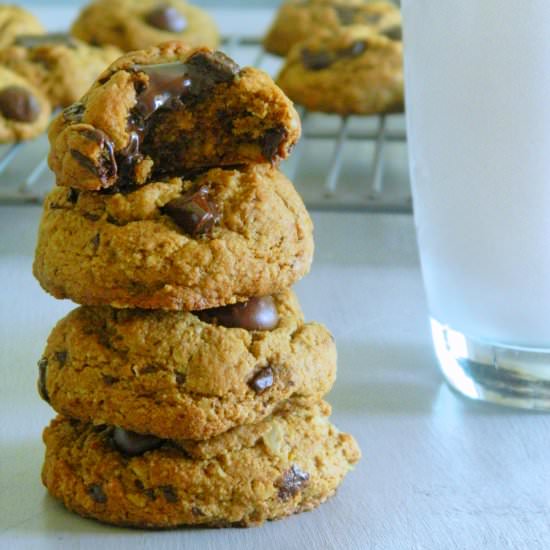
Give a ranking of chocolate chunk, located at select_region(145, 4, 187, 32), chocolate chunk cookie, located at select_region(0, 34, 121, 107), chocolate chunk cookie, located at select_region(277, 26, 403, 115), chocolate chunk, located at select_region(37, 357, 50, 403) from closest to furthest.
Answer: chocolate chunk, located at select_region(37, 357, 50, 403) < chocolate chunk cookie, located at select_region(277, 26, 403, 115) < chocolate chunk cookie, located at select_region(0, 34, 121, 107) < chocolate chunk, located at select_region(145, 4, 187, 32)

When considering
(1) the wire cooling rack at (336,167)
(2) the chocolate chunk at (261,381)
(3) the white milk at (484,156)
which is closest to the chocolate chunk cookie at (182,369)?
(2) the chocolate chunk at (261,381)

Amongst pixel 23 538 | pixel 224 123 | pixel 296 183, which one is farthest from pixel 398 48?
pixel 23 538

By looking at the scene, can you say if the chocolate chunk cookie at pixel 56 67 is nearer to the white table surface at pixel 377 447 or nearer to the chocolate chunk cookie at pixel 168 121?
the white table surface at pixel 377 447

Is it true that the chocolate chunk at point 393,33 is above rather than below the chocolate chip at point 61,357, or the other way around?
below

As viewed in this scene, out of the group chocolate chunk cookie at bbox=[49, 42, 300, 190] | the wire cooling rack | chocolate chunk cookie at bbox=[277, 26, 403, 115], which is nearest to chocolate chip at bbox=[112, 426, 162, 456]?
chocolate chunk cookie at bbox=[49, 42, 300, 190]

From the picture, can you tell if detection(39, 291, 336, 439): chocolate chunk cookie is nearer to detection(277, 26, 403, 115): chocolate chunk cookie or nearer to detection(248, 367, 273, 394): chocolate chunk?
detection(248, 367, 273, 394): chocolate chunk

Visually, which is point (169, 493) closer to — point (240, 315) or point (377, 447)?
point (240, 315)

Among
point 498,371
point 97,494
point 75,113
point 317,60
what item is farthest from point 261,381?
point 317,60
